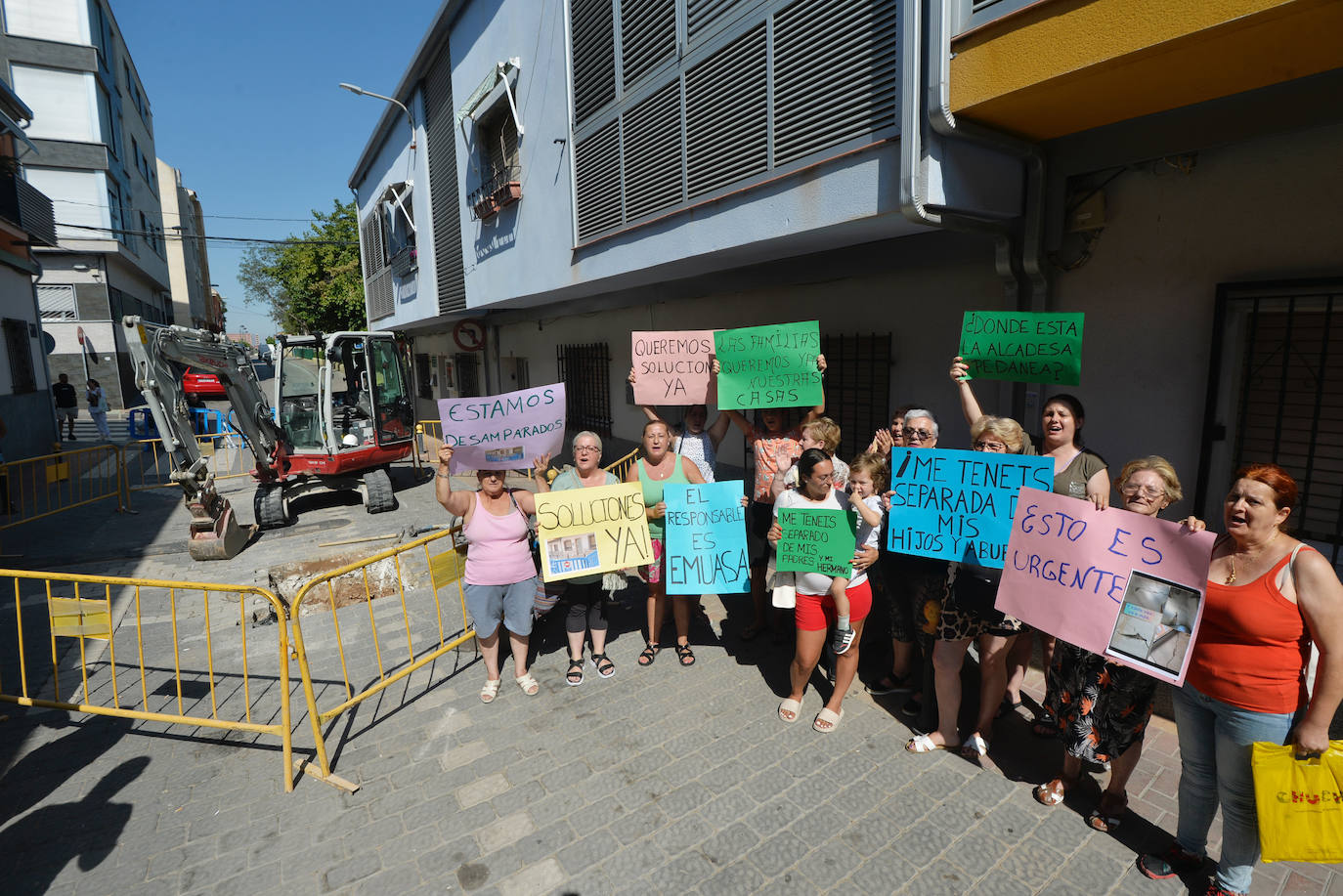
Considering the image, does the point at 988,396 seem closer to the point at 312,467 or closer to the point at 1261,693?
the point at 1261,693

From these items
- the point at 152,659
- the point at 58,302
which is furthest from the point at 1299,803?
the point at 58,302

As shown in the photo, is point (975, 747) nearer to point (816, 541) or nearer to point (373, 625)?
point (816, 541)

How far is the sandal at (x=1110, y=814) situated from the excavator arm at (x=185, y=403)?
9309 mm

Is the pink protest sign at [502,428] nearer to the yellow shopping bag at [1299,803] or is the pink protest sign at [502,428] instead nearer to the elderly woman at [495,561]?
the elderly woman at [495,561]

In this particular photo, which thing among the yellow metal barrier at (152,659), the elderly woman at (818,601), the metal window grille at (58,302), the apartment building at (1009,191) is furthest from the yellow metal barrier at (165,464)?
the metal window grille at (58,302)

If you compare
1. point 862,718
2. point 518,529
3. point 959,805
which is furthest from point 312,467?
point 959,805

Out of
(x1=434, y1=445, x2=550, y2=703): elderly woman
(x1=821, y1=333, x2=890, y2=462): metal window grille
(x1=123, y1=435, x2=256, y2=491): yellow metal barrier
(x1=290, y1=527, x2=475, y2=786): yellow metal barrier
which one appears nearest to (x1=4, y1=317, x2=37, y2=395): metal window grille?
(x1=123, y1=435, x2=256, y2=491): yellow metal barrier

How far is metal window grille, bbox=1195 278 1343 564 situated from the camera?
3.74 meters

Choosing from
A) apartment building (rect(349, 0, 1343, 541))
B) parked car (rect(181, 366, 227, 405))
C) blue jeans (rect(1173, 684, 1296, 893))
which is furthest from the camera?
parked car (rect(181, 366, 227, 405))

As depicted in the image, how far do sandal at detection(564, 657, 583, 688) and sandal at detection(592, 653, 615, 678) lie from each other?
0.13 meters

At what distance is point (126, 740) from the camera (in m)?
4.06

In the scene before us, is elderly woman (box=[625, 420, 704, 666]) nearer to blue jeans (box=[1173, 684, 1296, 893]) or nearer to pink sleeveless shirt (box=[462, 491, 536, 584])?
pink sleeveless shirt (box=[462, 491, 536, 584])

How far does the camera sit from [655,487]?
14.6 ft

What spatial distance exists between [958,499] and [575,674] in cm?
278
